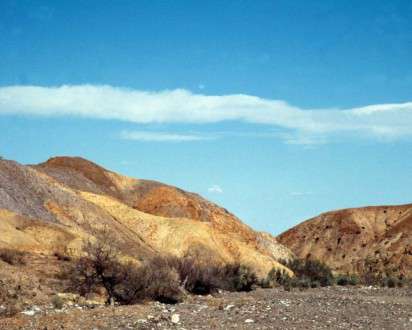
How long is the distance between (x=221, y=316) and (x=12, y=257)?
11.0 metres

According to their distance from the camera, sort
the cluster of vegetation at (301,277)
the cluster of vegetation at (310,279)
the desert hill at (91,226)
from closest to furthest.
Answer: the desert hill at (91,226), the cluster of vegetation at (301,277), the cluster of vegetation at (310,279)

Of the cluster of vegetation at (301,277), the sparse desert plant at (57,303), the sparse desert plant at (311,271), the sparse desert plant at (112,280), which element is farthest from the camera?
the sparse desert plant at (311,271)

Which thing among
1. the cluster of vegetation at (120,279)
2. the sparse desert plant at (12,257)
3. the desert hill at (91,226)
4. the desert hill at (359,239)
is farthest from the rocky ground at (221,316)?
the desert hill at (359,239)

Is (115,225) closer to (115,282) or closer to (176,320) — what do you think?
(115,282)

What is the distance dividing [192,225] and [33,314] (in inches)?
1097

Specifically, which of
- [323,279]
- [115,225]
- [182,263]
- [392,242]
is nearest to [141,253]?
[115,225]

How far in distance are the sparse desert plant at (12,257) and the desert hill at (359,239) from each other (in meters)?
48.7

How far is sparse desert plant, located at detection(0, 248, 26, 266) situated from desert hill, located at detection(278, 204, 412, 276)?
48724 millimetres

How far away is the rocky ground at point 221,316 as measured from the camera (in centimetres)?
1788

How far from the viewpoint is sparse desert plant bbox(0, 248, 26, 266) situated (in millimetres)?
27297

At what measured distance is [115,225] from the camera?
4475 cm

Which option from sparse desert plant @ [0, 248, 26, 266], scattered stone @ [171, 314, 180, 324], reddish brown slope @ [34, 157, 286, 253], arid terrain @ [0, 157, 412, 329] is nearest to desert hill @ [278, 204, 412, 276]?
arid terrain @ [0, 157, 412, 329]

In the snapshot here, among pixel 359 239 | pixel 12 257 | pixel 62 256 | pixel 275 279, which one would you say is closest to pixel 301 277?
pixel 275 279

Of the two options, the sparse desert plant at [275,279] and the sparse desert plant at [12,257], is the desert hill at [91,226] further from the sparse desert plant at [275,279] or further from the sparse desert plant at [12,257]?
the sparse desert plant at [12,257]
